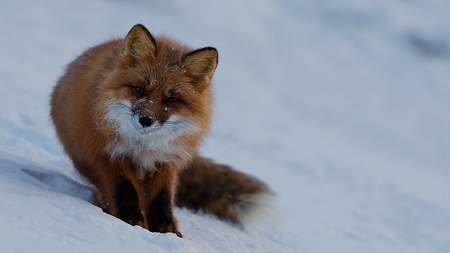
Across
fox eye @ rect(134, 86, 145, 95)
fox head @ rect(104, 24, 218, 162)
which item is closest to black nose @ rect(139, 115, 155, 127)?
fox head @ rect(104, 24, 218, 162)

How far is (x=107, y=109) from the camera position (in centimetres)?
381

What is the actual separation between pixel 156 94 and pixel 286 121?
9705 mm

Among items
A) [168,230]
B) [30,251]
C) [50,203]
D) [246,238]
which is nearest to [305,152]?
[246,238]

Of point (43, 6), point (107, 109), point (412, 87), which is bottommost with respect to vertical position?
point (107, 109)

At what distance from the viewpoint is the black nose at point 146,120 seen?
3555mm

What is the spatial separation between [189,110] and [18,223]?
5.03 feet

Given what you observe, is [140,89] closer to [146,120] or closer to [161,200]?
[146,120]

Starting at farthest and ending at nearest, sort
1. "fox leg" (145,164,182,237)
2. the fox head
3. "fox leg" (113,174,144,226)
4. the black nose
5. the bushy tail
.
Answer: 1. the bushy tail
2. "fox leg" (145,164,182,237)
3. "fox leg" (113,174,144,226)
4. the fox head
5. the black nose

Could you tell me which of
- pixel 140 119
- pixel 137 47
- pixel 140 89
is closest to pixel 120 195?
pixel 140 119

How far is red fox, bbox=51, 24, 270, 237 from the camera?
3.75 metres

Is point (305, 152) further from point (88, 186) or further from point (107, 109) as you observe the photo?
point (107, 109)

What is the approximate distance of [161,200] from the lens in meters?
4.06

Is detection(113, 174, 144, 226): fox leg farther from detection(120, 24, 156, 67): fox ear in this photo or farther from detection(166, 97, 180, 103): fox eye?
detection(120, 24, 156, 67): fox ear

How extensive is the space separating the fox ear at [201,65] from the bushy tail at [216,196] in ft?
3.91
